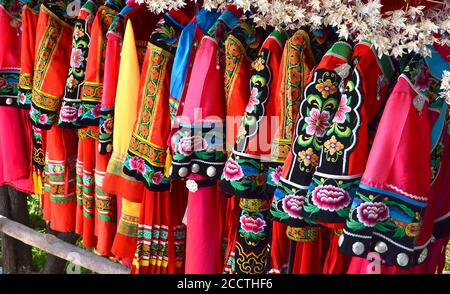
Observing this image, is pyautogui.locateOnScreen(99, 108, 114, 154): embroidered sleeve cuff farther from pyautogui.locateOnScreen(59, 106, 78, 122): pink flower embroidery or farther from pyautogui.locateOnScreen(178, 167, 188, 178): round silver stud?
pyautogui.locateOnScreen(178, 167, 188, 178): round silver stud

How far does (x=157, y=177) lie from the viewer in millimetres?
1839

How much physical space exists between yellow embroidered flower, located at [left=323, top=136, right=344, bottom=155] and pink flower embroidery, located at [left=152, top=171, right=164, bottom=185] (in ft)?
2.08

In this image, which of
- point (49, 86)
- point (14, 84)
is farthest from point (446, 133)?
point (14, 84)

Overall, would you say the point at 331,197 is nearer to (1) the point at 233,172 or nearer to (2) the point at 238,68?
(1) the point at 233,172

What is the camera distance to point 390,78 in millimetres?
1455

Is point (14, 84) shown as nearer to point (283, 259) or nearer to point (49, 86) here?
point (49, 86)

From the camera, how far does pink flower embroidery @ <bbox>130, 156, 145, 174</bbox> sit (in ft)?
6.07

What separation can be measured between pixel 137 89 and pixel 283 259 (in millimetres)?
733

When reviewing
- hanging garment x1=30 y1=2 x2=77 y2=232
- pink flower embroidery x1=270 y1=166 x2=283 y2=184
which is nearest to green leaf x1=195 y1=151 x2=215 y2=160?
pink flower embroidery x1=270 y1=166 x2=283 y2=184

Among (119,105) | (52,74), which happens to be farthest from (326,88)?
(52,74)

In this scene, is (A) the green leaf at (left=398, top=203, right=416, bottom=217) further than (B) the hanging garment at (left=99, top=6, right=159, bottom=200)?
No

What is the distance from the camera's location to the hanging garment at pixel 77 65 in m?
2.07

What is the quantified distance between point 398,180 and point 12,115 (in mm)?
1746

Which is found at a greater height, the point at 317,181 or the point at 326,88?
the point at 326,88
